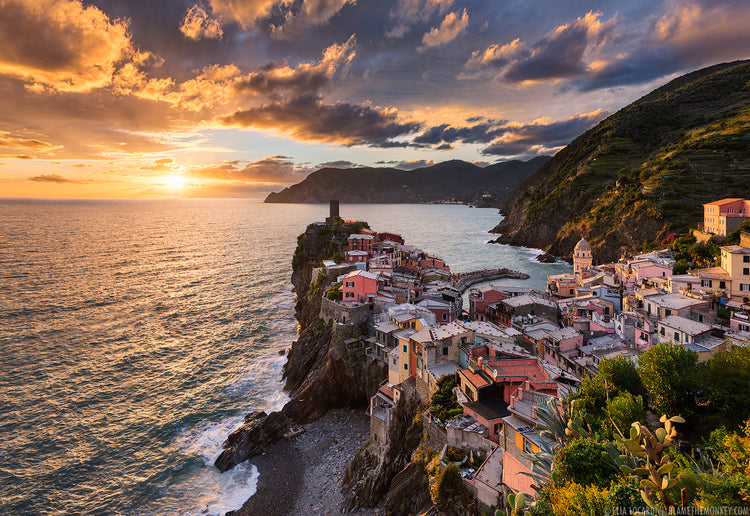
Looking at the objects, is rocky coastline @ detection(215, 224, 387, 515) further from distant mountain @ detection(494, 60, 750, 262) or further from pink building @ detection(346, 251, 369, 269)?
distant mountain @ detection(494, 60, 750, 262)

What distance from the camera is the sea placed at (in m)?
25.9

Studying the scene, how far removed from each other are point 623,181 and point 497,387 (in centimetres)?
9336

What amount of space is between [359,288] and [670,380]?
1083 inches

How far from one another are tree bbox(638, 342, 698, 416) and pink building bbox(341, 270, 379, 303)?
25668 mm

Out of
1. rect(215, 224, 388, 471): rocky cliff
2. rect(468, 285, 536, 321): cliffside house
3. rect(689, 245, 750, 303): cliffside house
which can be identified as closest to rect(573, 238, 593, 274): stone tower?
rect(468, 285, 536, 321): cliffside house

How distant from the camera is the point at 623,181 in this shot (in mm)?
90125

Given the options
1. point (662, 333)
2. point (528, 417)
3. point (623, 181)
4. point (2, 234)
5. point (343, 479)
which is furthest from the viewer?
point (2, 234)

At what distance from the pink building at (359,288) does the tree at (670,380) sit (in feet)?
84.2

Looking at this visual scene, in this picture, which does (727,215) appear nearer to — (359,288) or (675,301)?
(675,301)

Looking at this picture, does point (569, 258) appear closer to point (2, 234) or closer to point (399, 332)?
point (399, 332)

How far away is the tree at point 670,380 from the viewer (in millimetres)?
16266

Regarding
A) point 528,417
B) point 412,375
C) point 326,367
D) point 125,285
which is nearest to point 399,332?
point 412,375

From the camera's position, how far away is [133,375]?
130 feet

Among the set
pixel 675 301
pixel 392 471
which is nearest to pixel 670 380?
pixel 392 471
